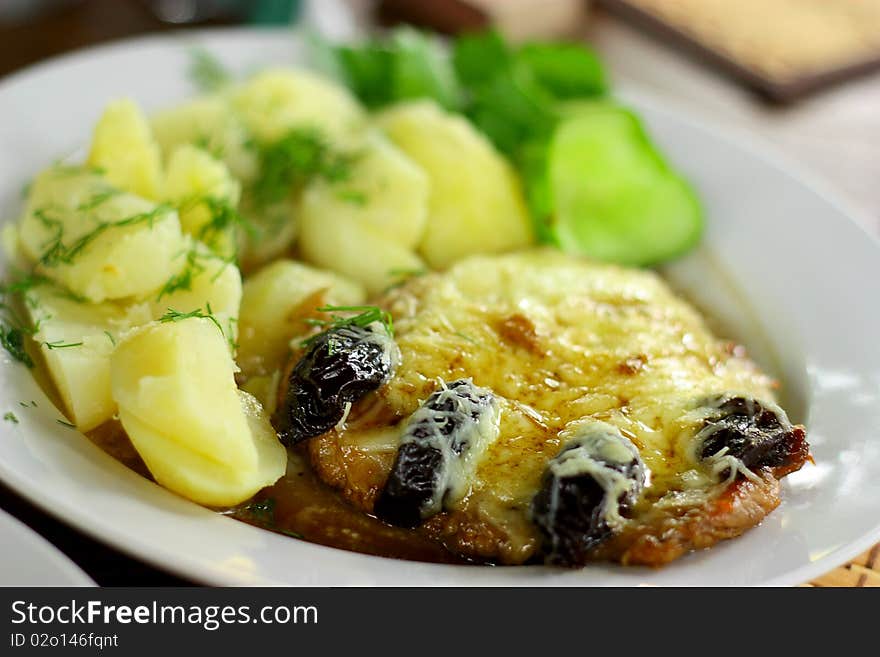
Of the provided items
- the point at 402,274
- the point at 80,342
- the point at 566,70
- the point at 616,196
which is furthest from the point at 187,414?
the point at 566,70

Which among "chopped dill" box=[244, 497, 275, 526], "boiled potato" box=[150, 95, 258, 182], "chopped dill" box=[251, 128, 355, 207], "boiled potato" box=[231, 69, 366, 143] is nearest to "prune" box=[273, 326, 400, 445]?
"chopped dill" box=[244, 497, 275, 526]

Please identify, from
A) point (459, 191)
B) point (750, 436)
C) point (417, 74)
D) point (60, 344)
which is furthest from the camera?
point (417, 74)

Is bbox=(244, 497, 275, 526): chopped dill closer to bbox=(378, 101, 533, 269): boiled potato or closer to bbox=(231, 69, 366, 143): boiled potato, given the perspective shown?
bbox=(378, 101, 533, 269): boiled potato

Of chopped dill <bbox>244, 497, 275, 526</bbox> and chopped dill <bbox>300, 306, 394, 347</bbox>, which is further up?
chopped dill <bbox>300, 306, 394, 347</bbox>

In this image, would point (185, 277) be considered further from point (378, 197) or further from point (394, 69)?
point (394, 69)

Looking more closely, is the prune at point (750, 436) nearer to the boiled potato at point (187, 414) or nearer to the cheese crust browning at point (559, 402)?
the cheese crust browning at point (559, 402)
